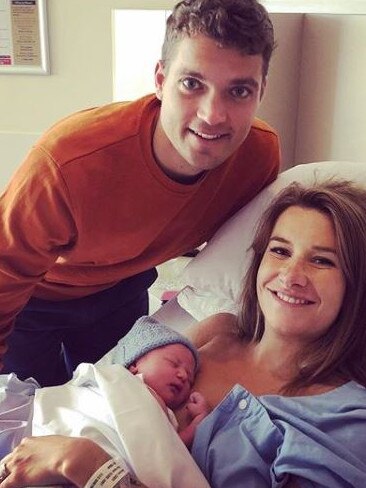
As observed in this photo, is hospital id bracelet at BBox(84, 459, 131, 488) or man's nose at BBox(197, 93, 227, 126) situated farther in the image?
man's nose at BBox(197, 93, 227, 126)

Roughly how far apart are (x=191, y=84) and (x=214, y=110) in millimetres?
87

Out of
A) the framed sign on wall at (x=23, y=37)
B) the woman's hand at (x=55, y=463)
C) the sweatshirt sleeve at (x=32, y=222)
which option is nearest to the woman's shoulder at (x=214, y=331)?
the sweatshirt sleeve at (x=32, y=222)

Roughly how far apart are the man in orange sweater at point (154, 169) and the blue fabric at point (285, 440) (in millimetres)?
458

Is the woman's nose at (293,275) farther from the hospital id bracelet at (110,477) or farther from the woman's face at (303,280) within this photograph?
the hospital id bracelet at (110,477)

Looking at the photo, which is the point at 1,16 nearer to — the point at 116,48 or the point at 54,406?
the point at 116,48

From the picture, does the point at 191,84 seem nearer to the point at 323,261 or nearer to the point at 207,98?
the point at 207,98

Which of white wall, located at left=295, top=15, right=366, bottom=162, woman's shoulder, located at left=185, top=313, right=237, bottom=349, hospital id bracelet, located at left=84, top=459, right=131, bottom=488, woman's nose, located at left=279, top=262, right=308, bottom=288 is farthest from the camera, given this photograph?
white wall, located at left=295, top=15, right=366, bottom=162

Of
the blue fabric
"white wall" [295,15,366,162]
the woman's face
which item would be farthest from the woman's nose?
"white wall" [295,15,366,162]

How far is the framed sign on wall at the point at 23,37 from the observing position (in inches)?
119

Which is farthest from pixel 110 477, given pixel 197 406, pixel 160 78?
pixel 160 78

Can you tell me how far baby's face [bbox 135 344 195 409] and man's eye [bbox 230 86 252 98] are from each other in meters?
0.51

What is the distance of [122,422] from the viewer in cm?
108

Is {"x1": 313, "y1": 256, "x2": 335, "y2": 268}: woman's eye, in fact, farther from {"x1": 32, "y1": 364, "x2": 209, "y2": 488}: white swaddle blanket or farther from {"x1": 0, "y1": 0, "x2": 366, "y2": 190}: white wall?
{"x1": 0, "y1": 0, "x2": 366, "y2": 190}: white wall

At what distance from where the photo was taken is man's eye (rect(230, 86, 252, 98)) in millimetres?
1288
